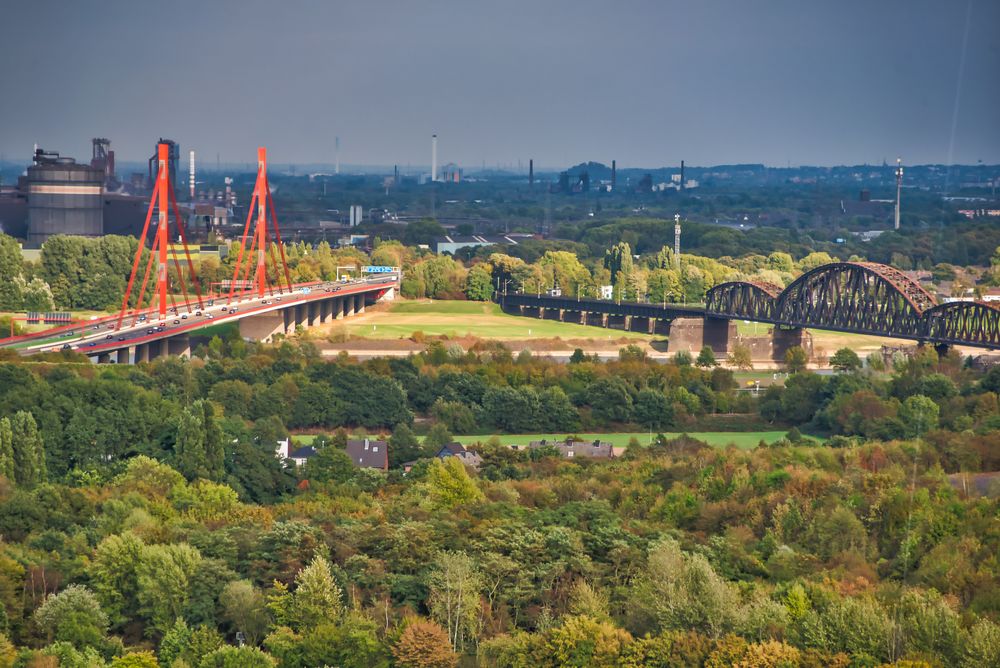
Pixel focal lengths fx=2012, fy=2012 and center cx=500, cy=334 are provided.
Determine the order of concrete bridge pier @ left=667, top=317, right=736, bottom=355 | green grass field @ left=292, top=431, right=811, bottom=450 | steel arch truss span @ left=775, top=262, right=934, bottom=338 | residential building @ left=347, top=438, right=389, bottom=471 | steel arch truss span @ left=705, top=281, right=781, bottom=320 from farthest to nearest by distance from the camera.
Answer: steel arch truss span @ left=705, top=281, right=781, bottom=320 < concrete bridge pier @ left=667, top=317, right=736, bottom=355 < steel arch truss span @ left=775, top=262, right=934, bottom=338 < green grass field @ left=292, top=431, right=811, bottom=450 < residential building @ left=347, top=438, right=389, bottom=471

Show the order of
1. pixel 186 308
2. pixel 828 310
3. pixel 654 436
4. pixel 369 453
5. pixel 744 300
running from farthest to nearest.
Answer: pixel 744 300
pixel 186 308
pixel 828 310
pixel 654 436
pixel 369 453

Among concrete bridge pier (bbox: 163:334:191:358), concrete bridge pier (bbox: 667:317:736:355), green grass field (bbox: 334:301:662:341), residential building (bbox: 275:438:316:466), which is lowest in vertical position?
green grass field (bbox: 334:301:662:341)

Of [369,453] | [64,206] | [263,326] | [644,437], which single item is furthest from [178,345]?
[64,206]

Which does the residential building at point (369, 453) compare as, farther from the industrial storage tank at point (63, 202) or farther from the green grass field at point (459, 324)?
the industrial storage tank at point (63, 202)

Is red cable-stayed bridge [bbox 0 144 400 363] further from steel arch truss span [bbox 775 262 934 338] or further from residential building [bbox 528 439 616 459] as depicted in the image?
steel arch truss span [bbox 775 262 934 338]

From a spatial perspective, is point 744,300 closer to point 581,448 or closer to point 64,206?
point 581,448

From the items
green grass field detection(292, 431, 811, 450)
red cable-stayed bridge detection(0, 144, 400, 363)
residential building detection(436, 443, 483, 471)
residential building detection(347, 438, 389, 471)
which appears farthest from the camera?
red cable-stayed bridge detection(0, 144, 400, 363)

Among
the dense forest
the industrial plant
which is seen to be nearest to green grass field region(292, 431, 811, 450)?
the dense forest

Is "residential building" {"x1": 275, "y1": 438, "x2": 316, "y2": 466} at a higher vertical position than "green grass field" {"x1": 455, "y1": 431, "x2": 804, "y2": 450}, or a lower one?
higher
